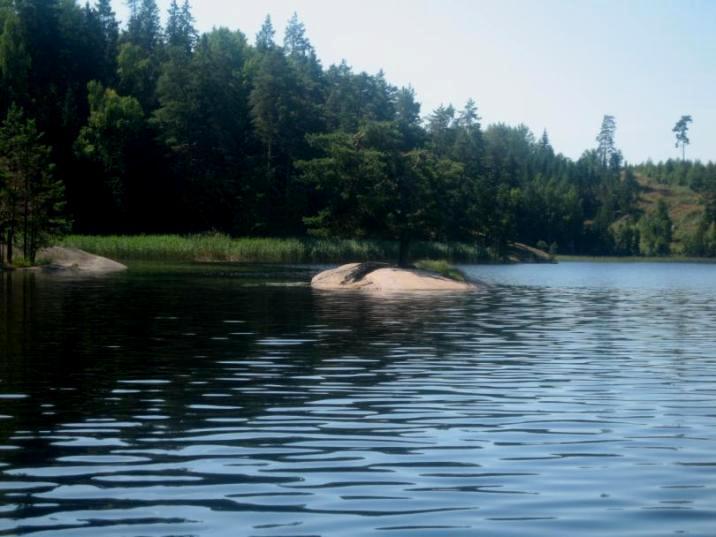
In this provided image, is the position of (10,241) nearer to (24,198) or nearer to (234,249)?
(24,198)

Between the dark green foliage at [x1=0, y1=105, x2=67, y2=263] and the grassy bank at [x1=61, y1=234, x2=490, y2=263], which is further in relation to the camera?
the grassy bank at [x1=61, y1=234, x2=490, y2=263]

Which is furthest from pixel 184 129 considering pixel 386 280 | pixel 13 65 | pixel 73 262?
pixel 386 280

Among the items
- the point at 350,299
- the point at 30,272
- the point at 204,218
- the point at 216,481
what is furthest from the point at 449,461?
the point at 204,218

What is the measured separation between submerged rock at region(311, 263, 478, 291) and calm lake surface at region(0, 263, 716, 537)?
21.4 meters

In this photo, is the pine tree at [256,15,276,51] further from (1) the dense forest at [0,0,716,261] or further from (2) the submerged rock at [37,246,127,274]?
(2) the submerged rock at [37,246,127,274]

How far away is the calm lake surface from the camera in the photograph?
7.81 m

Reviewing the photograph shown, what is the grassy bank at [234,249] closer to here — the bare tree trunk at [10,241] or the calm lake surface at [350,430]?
the bare tree trunk at [10,241]

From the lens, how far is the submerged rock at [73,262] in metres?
59.7

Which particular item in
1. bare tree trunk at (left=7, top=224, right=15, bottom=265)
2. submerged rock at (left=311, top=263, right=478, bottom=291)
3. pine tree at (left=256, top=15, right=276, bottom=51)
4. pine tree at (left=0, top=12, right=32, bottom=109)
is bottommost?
submerged rock at (left=311, top=263, right=478, bottom=291)

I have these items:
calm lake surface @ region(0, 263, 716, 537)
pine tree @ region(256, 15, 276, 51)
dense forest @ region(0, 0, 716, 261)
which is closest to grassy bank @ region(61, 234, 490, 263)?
dense forest @ region(0, 0, 716, 261)

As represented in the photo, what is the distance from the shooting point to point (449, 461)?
9.82 m

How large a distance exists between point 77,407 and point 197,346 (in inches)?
305

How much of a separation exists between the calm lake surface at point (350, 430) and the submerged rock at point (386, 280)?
21372 millimetres

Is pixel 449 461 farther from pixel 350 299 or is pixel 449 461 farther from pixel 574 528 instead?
pixel 350 299
